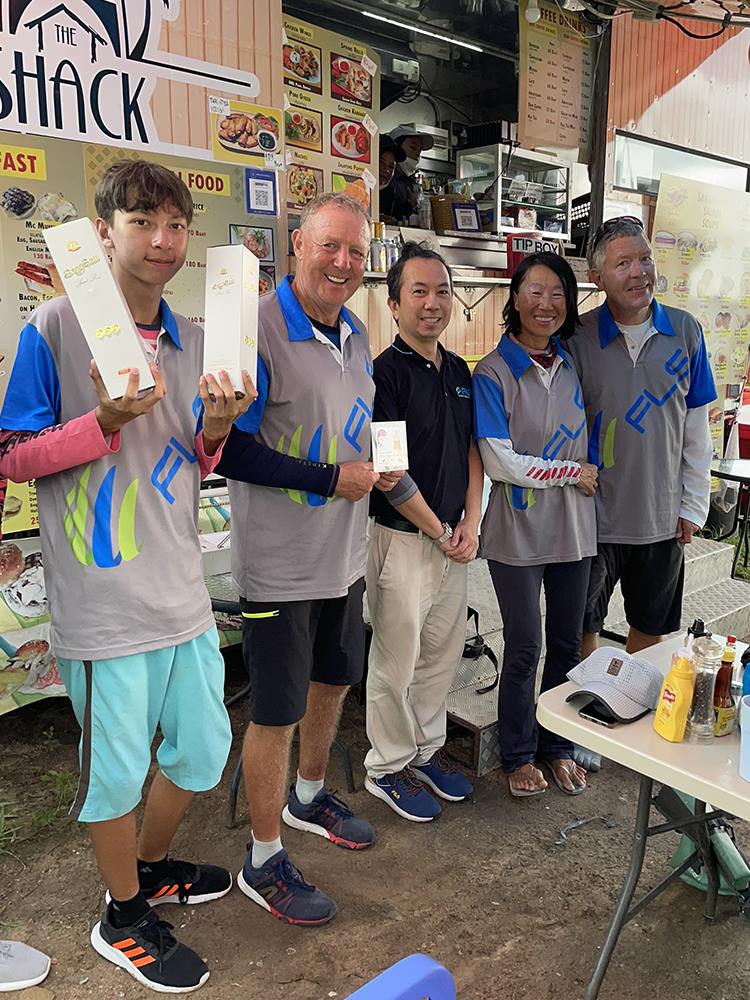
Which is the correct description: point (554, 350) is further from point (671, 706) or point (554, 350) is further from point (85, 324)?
point (85, 324)

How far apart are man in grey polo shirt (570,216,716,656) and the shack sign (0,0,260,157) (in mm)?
1933

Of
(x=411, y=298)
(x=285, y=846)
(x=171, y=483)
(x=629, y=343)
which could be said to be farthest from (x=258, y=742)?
(x=629, y=343)

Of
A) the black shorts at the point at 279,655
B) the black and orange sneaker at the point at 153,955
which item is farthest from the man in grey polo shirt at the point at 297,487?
the black and orange sneaker at the point at 153,955

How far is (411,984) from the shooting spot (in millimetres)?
925

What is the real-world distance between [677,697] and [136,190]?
1.66 metres

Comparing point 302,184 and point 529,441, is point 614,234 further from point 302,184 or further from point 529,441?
point 302,184

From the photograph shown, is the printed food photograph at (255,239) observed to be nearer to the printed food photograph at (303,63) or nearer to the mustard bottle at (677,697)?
the printed food photograph at (303,63)

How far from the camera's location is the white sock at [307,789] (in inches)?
108

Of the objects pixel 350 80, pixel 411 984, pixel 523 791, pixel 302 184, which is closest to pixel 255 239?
pixel 302 184

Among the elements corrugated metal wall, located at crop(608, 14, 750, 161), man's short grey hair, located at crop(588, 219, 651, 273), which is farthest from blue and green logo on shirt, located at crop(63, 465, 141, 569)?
corrugated metal wall, located at crop(608, 14, 750, 161)

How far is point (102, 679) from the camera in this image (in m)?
1.86

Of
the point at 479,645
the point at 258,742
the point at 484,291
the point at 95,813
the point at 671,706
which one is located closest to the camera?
the point at 671,706

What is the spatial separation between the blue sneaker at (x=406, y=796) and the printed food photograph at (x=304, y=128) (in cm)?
339

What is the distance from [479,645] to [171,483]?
7.41ft
